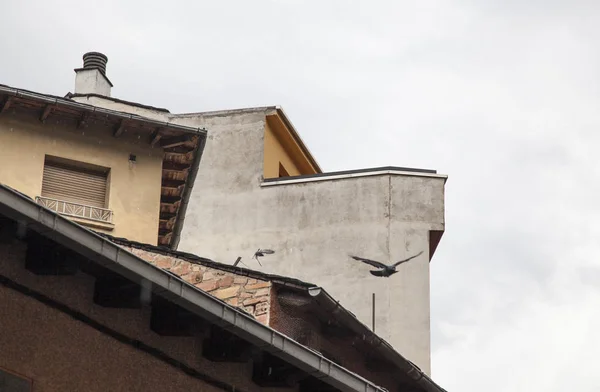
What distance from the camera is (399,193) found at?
86.6ft

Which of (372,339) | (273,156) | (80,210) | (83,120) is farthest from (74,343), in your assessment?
(273,156)

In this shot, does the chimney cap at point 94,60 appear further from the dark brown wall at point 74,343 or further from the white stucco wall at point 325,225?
the dark brown wall at point 74,343

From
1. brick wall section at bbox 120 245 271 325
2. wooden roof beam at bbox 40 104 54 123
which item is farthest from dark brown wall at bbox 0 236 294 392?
wooden roof beam at bbox 40 104 54 123

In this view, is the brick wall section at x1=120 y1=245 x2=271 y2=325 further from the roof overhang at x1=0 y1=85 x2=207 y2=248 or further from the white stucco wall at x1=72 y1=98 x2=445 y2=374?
the white stucco wall at x1=72 y1=98 x2=445 y2=374

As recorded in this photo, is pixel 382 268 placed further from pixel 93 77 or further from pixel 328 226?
pixel 93 77

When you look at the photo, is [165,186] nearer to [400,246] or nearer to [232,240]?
[232,240]

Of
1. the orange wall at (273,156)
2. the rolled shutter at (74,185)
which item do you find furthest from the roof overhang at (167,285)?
the orange wall at (273,156)

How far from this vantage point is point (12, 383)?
32.9ft

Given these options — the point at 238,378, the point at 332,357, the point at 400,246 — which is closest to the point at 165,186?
the point at 400,246

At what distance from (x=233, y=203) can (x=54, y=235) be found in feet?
55.5

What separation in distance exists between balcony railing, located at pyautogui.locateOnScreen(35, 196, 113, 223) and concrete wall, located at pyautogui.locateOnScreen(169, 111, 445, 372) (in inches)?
160

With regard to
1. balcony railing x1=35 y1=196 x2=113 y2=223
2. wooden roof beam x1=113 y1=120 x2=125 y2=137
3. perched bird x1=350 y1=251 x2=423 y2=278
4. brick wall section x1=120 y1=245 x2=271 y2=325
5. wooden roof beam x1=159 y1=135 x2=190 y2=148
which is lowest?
brick wall section x1=120 y1=245 x2=271 y2=325

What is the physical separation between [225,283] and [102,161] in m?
5.92

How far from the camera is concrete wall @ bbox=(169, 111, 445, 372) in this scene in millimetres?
25391
